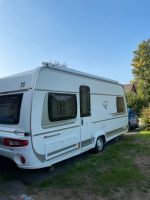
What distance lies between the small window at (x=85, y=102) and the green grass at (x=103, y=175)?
152 cm

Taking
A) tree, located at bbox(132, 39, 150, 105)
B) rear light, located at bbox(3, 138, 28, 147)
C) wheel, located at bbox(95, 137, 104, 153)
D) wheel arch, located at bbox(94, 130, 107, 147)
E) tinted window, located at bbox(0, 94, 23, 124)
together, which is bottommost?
wheel, located at bbox(95, 137, 104, 153)

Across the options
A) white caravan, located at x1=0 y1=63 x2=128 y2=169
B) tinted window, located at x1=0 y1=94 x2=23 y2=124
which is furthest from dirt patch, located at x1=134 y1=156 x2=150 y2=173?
tinted window, located at x1=0 y1=94 x2=23 y2=124

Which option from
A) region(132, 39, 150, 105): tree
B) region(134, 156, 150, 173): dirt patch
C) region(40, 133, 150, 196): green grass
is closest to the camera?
region(40, 133, 150, 196): green grass

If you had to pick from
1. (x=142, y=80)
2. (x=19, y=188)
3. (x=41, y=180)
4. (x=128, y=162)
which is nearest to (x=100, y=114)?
(x=128, y=162)

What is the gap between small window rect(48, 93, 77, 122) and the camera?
504 cm

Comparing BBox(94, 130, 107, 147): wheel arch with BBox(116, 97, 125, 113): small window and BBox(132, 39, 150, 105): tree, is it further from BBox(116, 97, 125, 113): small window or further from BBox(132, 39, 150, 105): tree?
BBox(132, 39, 150, 105): tree

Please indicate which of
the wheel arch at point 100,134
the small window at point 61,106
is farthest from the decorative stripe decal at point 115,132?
the small window at point 61,106

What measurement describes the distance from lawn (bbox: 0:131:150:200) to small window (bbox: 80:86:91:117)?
60.0 inches

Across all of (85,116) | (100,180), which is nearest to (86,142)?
(85,116)

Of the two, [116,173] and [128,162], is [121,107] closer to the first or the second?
[128,162]

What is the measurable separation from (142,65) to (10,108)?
26.7 m

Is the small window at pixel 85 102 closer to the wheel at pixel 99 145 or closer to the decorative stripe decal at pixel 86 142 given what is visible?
the decorative stripe decal at pixel 86 142

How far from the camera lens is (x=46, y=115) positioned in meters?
4.88

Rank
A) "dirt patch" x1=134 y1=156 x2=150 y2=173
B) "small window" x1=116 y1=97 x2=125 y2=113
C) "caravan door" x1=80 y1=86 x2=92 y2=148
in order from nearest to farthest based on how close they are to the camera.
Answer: "dirt patch" x1=134 y1=156 x2=150 y2=173
"caravan door" x1=80 y1=86 x2=92 y2=148
"small window" x1=116 y1=97 x2=125 y2=113
